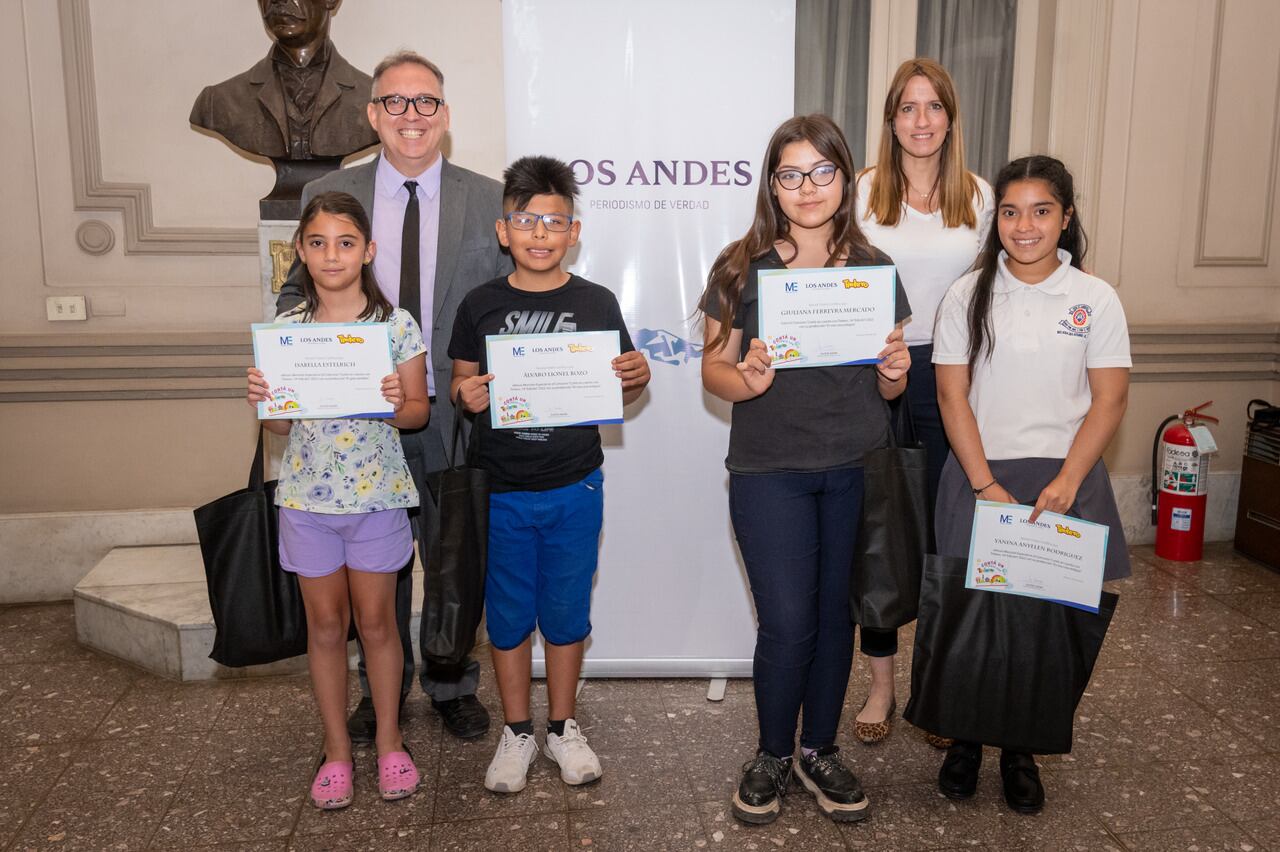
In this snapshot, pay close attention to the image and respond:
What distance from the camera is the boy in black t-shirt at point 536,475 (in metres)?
2.35

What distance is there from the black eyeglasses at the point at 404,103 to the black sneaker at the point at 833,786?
74.1 inches

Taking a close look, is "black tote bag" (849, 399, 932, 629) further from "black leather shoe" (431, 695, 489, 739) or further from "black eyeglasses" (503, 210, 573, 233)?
"black leather shoe" (431, 695, 489, 739)

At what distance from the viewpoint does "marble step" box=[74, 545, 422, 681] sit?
329cm

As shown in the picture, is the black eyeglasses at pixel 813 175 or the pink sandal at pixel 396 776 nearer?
the black eyeglasses at pixel 813 175

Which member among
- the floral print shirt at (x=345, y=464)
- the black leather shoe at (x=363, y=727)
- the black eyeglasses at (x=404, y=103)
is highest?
the black eyeglasses at (x=404, y=103)

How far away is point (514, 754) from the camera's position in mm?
2561

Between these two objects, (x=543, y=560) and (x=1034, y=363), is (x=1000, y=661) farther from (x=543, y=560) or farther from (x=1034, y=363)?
(x=543, y=560)

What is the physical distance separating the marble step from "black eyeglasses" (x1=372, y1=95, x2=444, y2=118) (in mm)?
1679

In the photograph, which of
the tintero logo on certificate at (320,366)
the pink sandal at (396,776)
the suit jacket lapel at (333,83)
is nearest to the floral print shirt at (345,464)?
the tintero logo on certificate at (320,366)

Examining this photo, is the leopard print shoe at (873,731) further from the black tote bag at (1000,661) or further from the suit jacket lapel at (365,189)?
the suit jacket lapel at (365,189)

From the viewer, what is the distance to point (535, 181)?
2.33 metres

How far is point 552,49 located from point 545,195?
0.81 meters

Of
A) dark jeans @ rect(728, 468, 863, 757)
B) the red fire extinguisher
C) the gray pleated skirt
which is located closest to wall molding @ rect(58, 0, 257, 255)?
dark jeans @ rect(728, 468, 863, 757)

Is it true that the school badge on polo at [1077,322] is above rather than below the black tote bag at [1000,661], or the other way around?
above
